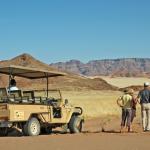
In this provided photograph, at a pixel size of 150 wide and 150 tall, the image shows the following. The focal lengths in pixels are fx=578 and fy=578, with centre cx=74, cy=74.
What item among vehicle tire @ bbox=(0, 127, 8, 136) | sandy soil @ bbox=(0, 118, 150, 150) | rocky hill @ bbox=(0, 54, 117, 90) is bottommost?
sandy soil @ bbox=(0, 118, 150, 150)

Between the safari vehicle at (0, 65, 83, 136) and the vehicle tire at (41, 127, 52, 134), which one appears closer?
the safari vehicle at (0, 65, 83, 136)

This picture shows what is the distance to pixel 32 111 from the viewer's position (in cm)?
1831

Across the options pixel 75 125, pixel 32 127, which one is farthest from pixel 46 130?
pixel 32 127

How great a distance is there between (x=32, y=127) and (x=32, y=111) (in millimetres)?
507

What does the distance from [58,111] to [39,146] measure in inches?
225

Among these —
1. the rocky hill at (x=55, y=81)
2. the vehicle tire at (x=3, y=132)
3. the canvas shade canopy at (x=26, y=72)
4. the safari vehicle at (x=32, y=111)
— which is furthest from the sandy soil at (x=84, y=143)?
the rocky hill at (x=55, y=81)

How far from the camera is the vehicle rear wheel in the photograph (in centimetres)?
1811

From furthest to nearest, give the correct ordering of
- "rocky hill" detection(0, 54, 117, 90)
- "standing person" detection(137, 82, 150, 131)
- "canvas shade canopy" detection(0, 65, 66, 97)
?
"rocky hill" detection(0, 54, 117, 90) < "canvas shade canopy" detection(0, 65, 66, 97) < "standing person" detection(137, 82, 150, 131)

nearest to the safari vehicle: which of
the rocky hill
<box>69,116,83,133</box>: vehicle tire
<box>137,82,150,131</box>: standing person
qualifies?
<box>69,116,83,133</box>: vehicle tire

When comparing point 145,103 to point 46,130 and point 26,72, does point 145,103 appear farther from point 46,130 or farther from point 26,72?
point 26,72

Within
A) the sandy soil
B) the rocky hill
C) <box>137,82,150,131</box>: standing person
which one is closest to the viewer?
the sandy soil

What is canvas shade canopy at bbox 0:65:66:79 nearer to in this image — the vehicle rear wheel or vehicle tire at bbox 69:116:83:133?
vehicle tire at bbox 69:116:83:133

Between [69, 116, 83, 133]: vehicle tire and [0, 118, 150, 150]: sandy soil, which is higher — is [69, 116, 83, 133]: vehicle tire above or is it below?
above

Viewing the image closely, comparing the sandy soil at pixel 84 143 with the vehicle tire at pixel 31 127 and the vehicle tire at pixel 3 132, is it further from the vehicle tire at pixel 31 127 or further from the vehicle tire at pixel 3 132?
the vehicle tire at pixel 3 132
